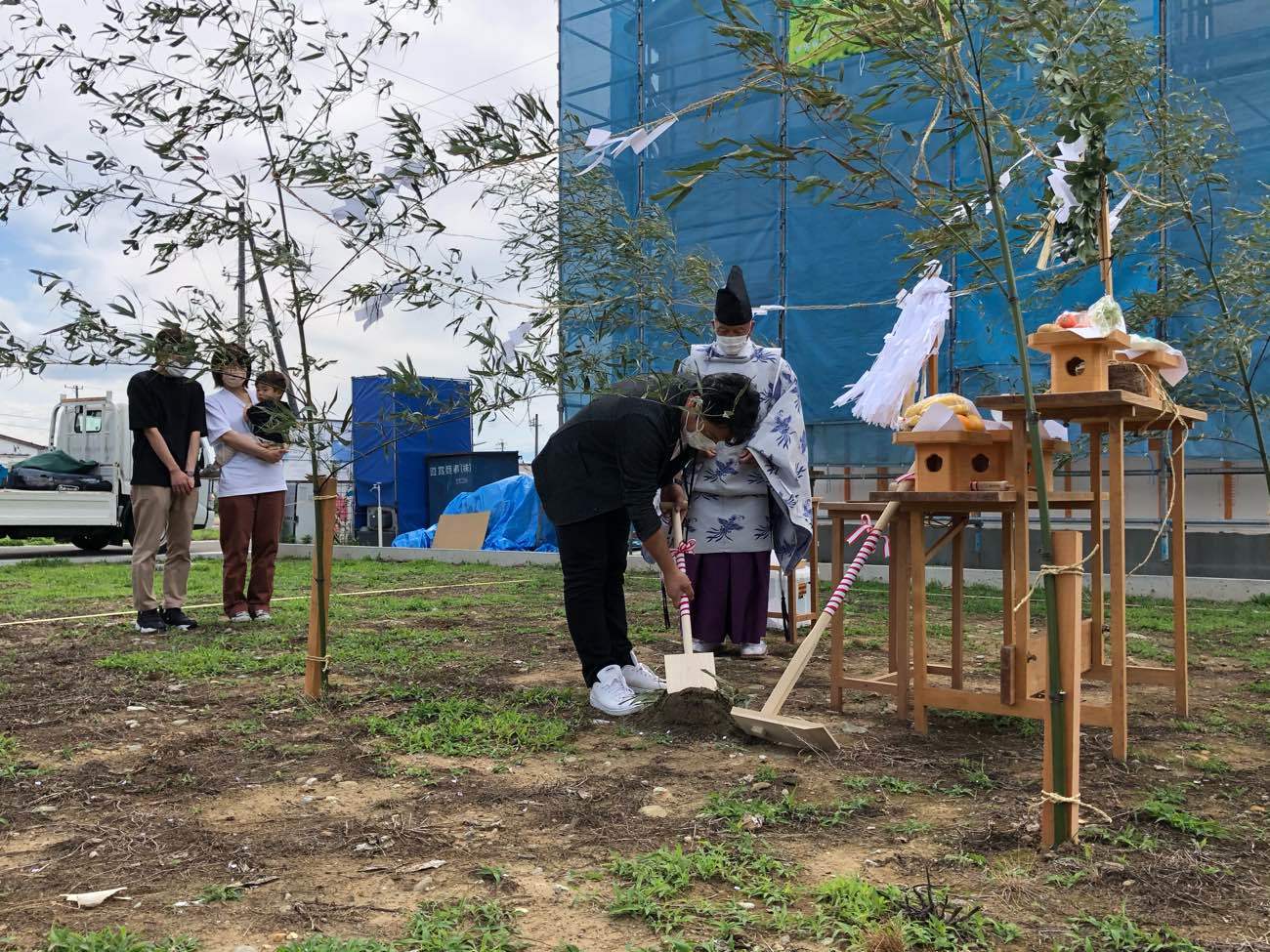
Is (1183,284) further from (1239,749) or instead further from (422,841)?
(422,841)

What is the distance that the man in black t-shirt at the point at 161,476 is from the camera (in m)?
5.04

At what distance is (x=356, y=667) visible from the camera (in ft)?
14.2

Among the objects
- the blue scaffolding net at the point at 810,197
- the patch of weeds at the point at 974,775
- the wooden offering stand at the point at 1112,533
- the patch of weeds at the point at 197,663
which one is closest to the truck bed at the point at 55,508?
the blue scaffolding net at the point at 810,197

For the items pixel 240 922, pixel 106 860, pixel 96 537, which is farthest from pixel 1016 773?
pixel 96 537

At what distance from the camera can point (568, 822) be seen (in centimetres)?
239

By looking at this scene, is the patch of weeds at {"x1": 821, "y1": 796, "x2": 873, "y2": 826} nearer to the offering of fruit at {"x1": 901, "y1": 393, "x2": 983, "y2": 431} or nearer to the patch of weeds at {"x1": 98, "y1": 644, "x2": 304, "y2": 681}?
the offering of fruit at {"x1": 901, "y1": 393, "x2": 983, "y2": 431}

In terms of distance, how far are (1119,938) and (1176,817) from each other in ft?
2.27

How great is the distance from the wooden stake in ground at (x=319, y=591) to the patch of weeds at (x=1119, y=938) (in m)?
2.46

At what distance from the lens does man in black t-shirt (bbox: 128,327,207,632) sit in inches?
199

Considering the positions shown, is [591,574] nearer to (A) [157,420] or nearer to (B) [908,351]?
(B) [908,351]

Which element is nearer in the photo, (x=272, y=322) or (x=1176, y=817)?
(x=1176, y=817)

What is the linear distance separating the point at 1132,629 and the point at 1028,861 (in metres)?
3.98

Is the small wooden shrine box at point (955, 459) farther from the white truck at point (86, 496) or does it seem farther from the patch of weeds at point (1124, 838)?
the white truck at point (86, 496)

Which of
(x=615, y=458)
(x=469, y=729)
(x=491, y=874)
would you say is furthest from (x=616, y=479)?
(x=491, y=874)
